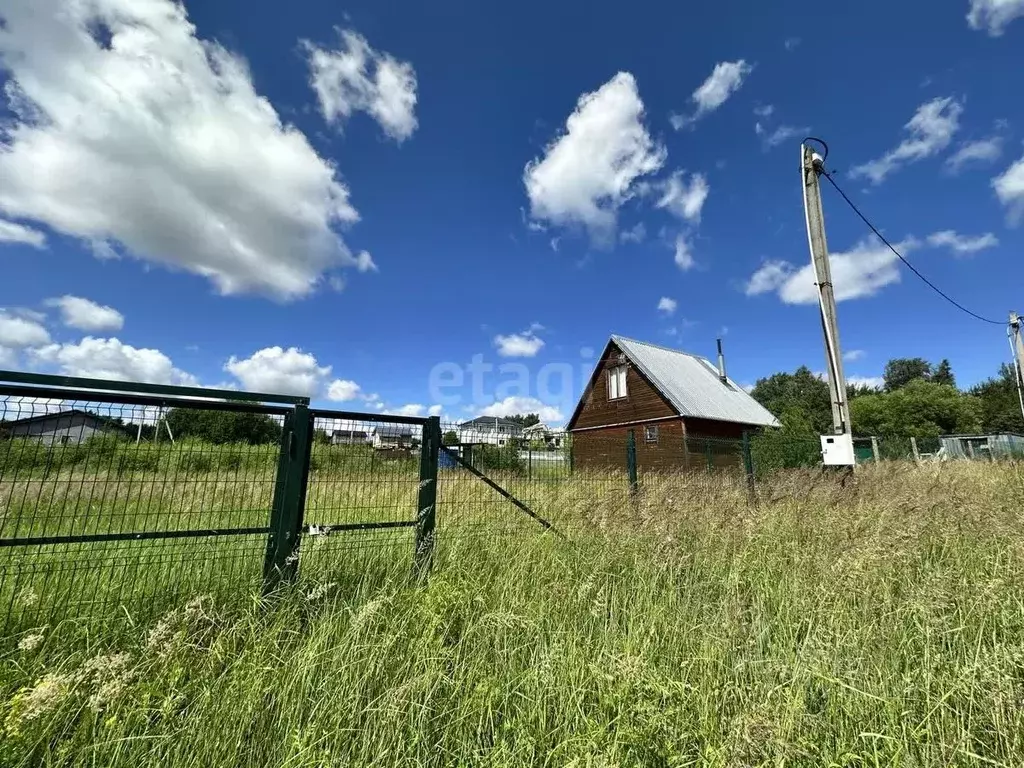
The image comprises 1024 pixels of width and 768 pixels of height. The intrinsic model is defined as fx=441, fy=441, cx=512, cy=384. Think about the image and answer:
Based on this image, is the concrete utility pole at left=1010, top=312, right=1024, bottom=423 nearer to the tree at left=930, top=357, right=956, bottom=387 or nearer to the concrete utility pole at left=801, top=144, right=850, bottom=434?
the concrete utility pole at left=801, top=144, right=850, bottom=434

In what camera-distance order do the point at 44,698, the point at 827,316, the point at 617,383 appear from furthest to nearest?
the point at 617,383 < the point at 827,316 < the point at 44,698

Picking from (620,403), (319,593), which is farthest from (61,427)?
(620,403)

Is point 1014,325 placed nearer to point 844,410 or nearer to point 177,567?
point 844,410

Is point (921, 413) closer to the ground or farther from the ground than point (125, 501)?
farther from the ground

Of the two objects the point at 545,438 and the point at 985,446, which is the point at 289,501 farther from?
the point at 985,446

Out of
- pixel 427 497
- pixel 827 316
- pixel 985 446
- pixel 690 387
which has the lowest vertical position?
pixel 427 497

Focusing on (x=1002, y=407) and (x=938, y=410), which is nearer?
(x=938, y=410)

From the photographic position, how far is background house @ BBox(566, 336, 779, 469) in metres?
21.2

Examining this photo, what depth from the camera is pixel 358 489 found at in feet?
12.2

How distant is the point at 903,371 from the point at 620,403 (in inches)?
2868

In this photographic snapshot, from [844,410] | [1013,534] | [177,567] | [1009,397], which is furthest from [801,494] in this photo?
[1009,397]

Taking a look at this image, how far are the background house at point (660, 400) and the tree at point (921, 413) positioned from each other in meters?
23.1

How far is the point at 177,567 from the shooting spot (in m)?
3.08

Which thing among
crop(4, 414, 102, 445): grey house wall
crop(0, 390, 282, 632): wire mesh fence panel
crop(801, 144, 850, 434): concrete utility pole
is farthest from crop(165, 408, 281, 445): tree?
crop(801, 144, 850, 434): concrete utility pole
